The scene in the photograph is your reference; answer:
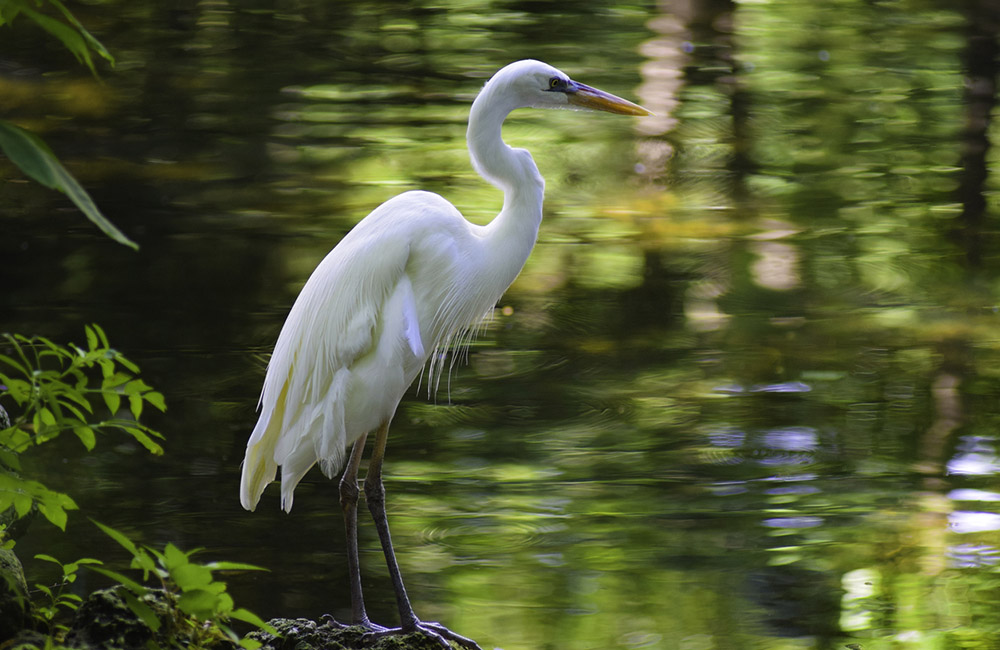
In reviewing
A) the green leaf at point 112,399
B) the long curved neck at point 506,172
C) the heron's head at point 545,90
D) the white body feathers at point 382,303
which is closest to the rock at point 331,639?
the white body feathers at point 382,303

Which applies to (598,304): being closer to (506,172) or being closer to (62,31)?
(506,172)

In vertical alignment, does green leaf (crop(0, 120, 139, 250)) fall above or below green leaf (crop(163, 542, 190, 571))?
above

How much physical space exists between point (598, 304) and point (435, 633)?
2.95 metres

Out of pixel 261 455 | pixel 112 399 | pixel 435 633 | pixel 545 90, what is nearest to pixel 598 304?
pixel 545 90

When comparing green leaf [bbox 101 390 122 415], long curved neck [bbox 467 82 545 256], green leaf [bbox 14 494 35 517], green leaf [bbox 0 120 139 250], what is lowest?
green leaf [bbox 14 494 35 517]

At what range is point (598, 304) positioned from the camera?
5.62 metres

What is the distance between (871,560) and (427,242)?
1834mm

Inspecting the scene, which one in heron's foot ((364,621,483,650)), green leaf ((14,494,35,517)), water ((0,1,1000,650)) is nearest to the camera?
green leaf ((14,494,35,517))

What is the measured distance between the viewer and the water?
364cm

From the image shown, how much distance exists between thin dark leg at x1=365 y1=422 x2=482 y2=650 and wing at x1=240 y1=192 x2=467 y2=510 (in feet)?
0.37

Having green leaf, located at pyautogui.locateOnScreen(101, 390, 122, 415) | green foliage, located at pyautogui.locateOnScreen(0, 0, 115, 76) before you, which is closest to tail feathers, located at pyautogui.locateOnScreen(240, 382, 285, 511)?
green leaf, located at pyautogui.locateOnScreen(101, 390, 122, 415)

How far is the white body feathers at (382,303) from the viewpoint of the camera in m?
2.97

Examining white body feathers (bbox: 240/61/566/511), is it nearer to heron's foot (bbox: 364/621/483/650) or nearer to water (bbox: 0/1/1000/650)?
heron's foot (bbox: 364/621/483/650)

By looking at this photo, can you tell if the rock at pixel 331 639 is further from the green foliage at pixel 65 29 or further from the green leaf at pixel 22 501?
the green foliage at pixel 65 29
